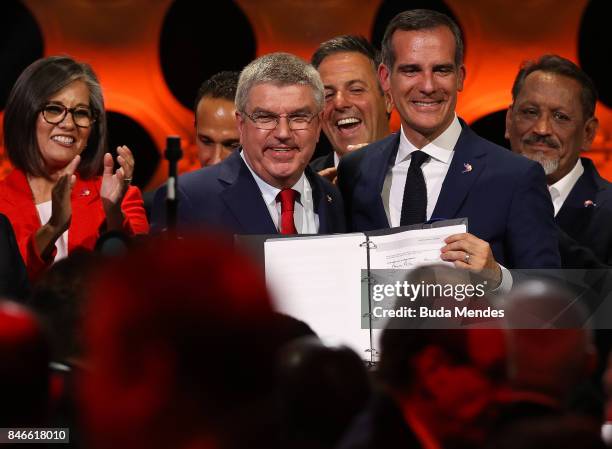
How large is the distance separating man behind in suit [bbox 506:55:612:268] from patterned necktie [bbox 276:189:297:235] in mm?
1062

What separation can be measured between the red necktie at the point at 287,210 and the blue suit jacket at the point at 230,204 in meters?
0.03

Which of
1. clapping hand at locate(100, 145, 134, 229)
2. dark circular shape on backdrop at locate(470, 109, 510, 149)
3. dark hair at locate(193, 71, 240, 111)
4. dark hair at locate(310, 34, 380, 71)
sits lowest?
clapping hand at locate(100, 145, 134, 229)

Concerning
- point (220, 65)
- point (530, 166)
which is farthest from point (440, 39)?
point (220, 65)

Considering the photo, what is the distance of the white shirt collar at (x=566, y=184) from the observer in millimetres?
3618

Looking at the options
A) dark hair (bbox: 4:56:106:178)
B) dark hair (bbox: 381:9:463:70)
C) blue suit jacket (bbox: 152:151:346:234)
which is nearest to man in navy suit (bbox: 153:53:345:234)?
blue suit jacket (bbox: 152:151:346:234)

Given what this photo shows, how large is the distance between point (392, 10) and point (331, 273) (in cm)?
256

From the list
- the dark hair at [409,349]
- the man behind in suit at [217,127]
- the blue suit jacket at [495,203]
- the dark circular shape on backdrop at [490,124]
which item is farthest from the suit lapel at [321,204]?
the dark circular shape on backdrop at [490,124]

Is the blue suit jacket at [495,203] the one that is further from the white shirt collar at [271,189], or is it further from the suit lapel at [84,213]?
the suit lapel at [84,213]

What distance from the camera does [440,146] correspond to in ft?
10.0

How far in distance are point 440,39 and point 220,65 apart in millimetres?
1957

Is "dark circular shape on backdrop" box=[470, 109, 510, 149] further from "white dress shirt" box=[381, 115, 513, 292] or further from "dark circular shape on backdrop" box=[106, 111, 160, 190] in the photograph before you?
"white dress shirt" box=[381, 115, 513, 292]

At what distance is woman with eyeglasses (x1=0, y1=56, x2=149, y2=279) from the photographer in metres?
3.30

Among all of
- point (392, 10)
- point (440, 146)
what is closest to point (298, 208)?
point (440, 146)

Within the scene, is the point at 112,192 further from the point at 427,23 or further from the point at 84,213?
the point at 427,23
